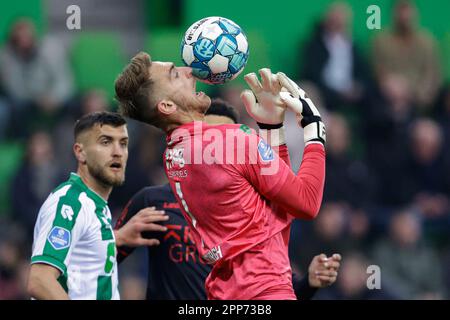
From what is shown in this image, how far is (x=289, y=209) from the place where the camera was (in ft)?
15.8

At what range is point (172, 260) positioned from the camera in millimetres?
6309

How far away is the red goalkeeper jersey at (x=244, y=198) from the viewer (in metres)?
4.79

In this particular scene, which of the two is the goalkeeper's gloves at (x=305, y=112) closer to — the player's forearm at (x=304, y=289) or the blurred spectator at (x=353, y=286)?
the player's forearm at (x=304, y=289)

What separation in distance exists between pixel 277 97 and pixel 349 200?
5300 millimetres

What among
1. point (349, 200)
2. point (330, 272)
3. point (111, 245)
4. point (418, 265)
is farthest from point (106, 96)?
point (330, 272)

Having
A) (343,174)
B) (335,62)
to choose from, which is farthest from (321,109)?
(343,174)

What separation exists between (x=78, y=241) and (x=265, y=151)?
1.75 metres

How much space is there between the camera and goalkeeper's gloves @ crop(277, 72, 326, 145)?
4902 mm

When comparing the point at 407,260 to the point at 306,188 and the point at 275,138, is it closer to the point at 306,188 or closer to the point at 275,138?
the point at 275,138

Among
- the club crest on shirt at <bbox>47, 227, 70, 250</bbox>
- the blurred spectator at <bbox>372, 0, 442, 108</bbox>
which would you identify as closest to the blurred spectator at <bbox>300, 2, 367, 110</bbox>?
the blurred spectator at <bbox>372, 0, 442, 108</bbox>

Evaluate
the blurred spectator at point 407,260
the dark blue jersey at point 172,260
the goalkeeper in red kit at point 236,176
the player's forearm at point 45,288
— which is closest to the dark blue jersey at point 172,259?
the dark blue jersey at point 172,260

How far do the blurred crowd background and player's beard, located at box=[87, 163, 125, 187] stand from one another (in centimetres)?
308

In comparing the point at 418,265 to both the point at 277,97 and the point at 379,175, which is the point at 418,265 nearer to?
the point at 379,175

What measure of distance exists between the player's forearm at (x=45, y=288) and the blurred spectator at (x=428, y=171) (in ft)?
19.0
